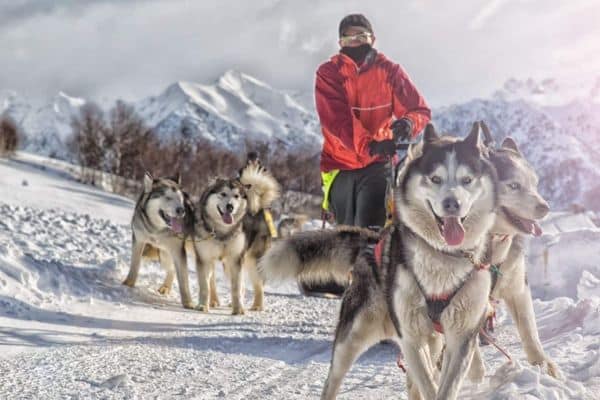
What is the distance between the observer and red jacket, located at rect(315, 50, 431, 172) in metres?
4.38

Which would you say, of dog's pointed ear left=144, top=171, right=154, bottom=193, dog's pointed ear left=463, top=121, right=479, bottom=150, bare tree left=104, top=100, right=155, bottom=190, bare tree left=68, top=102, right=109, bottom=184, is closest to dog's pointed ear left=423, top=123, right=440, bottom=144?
dog's pointed ear left=463, top=121, right=479, bottom=150

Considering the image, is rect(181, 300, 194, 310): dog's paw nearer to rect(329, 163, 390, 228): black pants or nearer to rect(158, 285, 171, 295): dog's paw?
rect(158, 285, 171, 295): dog's paw

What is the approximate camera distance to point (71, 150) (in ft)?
99.1

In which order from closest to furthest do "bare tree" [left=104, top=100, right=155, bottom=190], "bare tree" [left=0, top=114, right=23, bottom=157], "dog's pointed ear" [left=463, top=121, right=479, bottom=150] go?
"dog's pointed ear" [left=463, top=121, right=479, bottom=150]
"bare tree" [left=104, top=100, right=155, bottom=190]
"bare tree" [left=0, top=114, right=23, bottom=157]

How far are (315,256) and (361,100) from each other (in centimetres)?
158

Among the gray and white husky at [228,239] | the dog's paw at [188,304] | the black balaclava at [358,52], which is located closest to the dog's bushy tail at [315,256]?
the black balaclava at [358,52]

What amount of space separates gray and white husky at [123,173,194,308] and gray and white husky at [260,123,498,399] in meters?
4.00

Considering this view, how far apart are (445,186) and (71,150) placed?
3036cm

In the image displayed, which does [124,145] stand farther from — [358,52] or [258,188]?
[358,52]

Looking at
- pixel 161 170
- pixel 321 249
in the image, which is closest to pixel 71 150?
pixel 161 170

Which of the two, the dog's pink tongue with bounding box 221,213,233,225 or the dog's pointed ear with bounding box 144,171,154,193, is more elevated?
the dog's pointed ear with bounding box 144,171,154,193

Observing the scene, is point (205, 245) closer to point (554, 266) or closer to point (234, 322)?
point (234, 322)

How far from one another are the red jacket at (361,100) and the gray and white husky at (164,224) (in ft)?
9.11

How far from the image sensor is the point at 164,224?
21.9 ft
